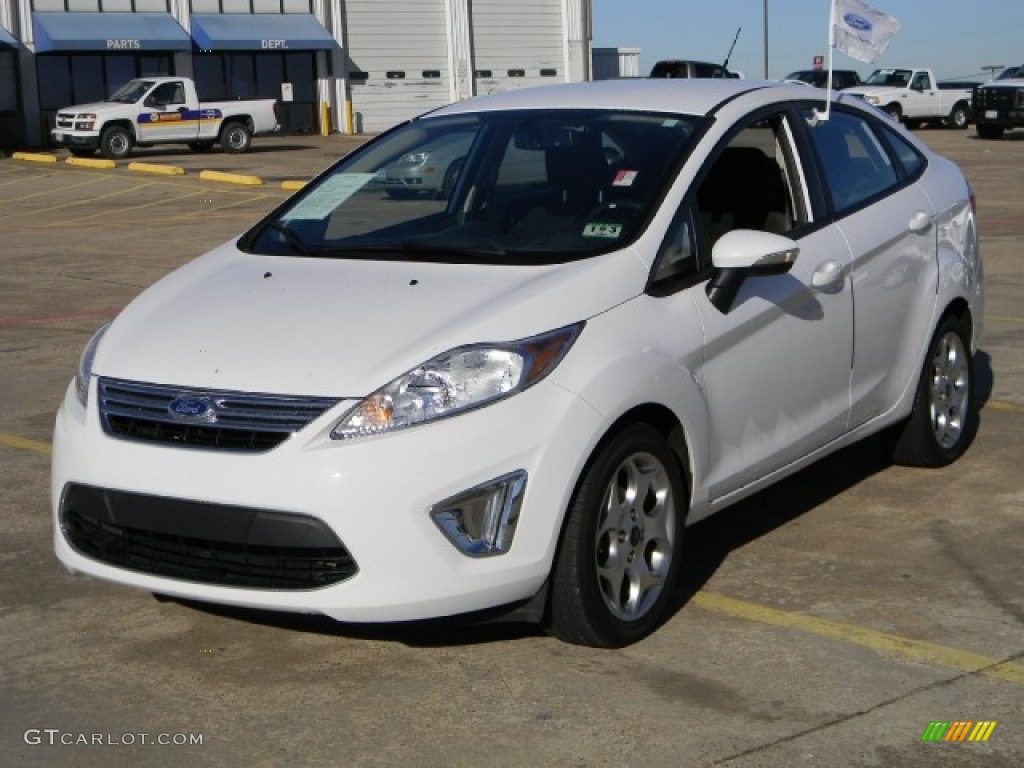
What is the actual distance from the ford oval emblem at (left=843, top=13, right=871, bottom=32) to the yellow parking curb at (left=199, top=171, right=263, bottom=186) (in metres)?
20.7

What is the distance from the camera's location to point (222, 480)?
4.49m

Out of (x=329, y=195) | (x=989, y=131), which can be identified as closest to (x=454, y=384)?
(x=329, y=195)

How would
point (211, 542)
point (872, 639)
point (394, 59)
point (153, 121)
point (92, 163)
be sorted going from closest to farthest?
1. point (211, 542)
2. point (872, 639)
3. point (92, 163)
4. point (153, 121)
5. point (394, 59)

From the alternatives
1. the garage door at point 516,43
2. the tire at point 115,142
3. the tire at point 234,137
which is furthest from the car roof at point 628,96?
the garage door at point 516,43

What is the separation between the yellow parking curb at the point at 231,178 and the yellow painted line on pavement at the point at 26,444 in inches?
821

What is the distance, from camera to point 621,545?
496 cm

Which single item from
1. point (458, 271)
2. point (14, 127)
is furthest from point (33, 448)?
point (14, 127)

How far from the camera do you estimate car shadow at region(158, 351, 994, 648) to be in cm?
504

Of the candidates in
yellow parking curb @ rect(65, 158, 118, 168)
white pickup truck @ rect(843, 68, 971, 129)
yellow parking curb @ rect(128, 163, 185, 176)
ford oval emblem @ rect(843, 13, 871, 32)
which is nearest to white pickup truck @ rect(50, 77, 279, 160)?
yellow parking curb @ rect(65, 158, 118, 168)

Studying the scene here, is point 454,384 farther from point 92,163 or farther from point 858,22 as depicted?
point 92,163

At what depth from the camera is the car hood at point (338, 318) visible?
464cm

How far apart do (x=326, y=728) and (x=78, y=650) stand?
106 centimetres

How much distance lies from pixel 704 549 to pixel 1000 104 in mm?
35495

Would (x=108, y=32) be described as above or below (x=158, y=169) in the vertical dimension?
above
